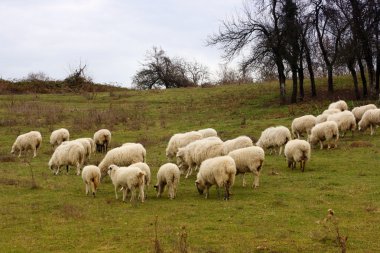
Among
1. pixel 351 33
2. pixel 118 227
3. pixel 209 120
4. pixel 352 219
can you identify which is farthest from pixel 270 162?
pixel 351 33

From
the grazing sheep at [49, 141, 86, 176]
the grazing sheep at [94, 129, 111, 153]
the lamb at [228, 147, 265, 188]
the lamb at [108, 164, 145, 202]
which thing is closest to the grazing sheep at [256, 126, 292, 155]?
the lamb at [228, 147, 265, 188]

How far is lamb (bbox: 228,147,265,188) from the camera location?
16062mm

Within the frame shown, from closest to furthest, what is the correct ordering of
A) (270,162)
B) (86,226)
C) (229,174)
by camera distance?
(86,226) → (229,174) → (270,162)

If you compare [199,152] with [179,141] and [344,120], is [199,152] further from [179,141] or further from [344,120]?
[344,120]

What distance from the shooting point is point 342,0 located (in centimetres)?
4072

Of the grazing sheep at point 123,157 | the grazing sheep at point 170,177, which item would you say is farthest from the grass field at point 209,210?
the grazing sheep at point 123,157

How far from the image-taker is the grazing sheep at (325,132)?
2244 centimetres

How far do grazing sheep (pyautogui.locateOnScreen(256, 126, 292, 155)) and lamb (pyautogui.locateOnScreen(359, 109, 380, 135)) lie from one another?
631 centimetres

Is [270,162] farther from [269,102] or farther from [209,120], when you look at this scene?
[269,102]

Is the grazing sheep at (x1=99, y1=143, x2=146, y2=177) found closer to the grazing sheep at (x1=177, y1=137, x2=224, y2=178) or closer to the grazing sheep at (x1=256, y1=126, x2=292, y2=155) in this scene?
the grazing sheep at (x1=177, y1=137, x2=224, y2=178)

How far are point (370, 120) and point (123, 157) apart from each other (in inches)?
555

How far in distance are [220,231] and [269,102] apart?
3332cm

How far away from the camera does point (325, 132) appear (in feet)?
74.0

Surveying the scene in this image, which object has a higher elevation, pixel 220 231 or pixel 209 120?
pixel 209 120
